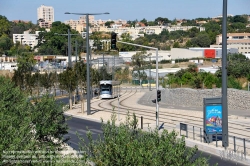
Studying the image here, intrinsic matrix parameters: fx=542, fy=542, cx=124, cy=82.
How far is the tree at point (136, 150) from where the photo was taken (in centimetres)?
1090

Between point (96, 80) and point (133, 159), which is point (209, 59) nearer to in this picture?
point (96, 80)

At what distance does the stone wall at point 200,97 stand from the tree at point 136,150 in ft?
108

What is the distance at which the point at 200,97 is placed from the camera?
49500 millimetres

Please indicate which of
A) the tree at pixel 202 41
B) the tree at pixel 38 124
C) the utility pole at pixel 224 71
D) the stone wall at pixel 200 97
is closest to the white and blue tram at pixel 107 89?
the stone wall at pixel 200 97

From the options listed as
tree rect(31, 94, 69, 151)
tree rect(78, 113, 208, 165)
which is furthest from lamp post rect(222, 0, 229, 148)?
tree rect(78, 113, 208, 165)

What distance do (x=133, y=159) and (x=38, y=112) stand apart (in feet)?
25.5

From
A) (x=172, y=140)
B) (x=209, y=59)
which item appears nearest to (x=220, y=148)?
(x=172, y=140)

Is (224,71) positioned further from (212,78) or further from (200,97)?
(212,78)

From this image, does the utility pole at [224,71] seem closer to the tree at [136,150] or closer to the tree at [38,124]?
the tree at [38,124]

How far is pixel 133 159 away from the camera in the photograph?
35.2 ft

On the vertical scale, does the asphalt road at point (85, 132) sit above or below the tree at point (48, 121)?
below

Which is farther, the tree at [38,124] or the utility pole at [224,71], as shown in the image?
the utility pole at [224,71]

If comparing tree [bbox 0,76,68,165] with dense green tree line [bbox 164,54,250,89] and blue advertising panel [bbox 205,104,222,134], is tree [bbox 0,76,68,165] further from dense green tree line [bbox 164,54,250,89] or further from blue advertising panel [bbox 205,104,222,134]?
dense green tree line [bbox 164,54,250,89]

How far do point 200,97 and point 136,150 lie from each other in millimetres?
38762
